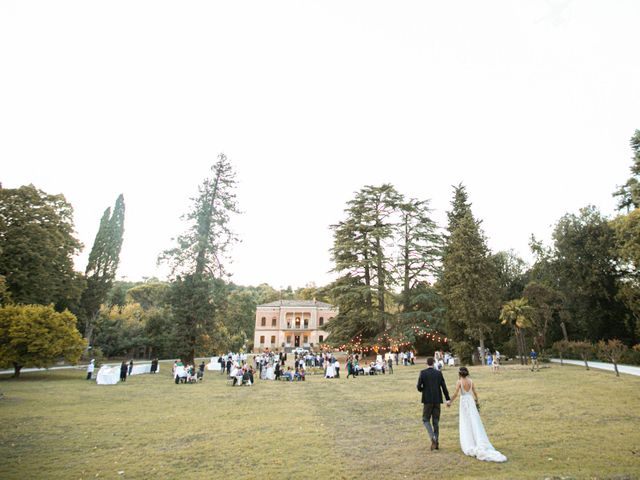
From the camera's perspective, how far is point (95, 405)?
1184 cm

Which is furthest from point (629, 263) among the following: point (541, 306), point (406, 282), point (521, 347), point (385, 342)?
point (385, 342)

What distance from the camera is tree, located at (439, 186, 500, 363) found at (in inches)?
1053

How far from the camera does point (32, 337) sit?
18.2 meters

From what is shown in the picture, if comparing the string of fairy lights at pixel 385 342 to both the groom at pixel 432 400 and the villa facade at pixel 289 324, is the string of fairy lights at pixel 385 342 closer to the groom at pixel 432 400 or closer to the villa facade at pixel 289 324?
the groom at pixel 432 400

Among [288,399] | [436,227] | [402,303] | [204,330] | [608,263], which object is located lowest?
[288,399]

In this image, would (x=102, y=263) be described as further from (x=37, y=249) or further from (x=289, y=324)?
(x=289, y=324)

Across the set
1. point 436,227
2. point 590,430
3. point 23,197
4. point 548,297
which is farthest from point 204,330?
point 548,297

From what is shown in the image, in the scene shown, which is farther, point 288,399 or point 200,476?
point 288,399

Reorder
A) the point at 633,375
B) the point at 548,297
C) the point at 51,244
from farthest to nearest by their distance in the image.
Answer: the point at 548,297, the point at 51,244, the point at 633,375

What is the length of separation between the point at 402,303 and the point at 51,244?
96.1ft

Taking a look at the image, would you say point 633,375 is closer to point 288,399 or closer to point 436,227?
point 288,399

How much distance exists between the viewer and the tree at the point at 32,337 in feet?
59.2

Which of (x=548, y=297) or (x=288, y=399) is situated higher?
(x=548, y=297)

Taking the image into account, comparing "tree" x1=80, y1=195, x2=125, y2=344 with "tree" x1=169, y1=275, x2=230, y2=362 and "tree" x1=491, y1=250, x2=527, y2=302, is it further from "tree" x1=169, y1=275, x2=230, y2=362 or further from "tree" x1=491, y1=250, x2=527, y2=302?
"tree" x1=491, y1=250, x2=527, y2=302
